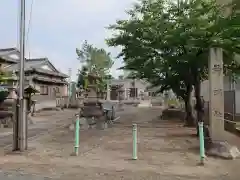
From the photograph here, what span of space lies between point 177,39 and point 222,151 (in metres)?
6.41

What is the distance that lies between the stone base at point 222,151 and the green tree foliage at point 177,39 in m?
3.66

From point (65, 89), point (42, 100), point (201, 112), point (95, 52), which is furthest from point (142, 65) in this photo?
point (95, 52)

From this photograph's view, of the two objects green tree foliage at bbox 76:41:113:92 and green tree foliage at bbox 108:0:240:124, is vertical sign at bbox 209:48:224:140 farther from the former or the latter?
green tree foliage at bbox 76:41:113:92

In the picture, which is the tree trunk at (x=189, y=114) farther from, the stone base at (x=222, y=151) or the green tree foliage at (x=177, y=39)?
the stone base at (x=222, y=151)

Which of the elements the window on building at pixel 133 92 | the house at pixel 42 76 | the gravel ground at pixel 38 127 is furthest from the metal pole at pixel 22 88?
the window on building at pixel 133 92

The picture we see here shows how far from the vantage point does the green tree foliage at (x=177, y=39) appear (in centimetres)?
1157

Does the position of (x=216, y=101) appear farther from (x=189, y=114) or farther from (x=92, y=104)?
(x=189, y=114)

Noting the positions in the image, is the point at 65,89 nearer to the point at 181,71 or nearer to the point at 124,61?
the point at 124,61

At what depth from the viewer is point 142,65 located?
18375 mm

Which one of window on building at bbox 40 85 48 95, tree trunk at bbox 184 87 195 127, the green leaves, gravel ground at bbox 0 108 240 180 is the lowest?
gravel ground at bbox 0 108 240 180

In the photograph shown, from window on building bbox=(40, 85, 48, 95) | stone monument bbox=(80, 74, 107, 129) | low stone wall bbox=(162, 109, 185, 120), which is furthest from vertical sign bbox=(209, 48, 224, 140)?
window on building bbox=(40, 85, 48, 95)

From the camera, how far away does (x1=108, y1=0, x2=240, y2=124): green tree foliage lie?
38.0 feet

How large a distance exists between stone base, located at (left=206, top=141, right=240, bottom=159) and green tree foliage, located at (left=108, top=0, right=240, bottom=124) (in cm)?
366

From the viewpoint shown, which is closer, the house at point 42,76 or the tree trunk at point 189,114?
the tree trunk at point 189,114
